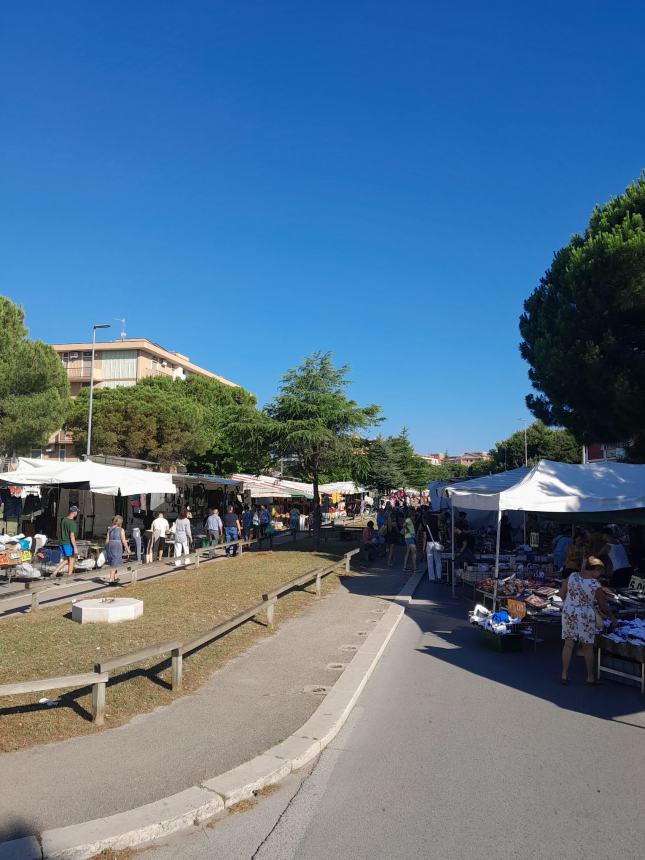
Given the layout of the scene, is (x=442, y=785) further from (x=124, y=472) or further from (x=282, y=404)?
(x=282, y=404)

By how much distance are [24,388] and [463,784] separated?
25.8m

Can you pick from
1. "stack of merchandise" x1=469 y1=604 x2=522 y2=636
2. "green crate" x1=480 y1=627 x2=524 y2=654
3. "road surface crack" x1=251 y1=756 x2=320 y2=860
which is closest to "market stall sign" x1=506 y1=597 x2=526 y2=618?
"stack of merchandise" x1=469 y1=604 x2=522 y2=636

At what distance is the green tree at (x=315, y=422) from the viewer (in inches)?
790

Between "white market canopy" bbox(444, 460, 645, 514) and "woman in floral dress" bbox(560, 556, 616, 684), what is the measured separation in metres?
3.04

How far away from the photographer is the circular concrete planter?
903 cm

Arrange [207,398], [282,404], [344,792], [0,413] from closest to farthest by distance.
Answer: [344,792], [282,404], [0,413], [207,398]

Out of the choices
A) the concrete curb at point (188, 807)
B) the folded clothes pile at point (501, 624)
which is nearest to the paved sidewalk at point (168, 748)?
the concrete curb at point (188, 807)

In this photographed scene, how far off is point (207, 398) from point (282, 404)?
117ft

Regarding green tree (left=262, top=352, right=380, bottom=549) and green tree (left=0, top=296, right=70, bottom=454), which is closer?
green tree (left=262, top=352, right=380, bottom=549)

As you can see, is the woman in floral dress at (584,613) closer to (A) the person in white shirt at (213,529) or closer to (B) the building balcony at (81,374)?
(A) the person in white shirt at (213,529)

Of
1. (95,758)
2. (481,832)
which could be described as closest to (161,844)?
(95,758)

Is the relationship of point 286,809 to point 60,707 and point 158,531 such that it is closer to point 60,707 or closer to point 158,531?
point 60,707

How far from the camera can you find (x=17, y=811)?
376 cm

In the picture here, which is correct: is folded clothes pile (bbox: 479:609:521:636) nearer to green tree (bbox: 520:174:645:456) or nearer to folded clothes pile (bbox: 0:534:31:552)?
green tree (bbox: 520:174:645:456)
